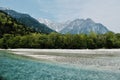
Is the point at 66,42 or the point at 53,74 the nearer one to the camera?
the point at 53,74

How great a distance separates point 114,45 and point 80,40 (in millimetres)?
22044

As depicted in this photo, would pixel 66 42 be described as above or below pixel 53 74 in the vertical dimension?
above

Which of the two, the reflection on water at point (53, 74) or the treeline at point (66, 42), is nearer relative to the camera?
the reflection on water at point (53, 74)

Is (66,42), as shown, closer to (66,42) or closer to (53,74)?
(66,42)

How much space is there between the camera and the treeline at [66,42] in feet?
585

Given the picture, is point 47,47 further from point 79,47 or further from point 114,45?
point 114,45

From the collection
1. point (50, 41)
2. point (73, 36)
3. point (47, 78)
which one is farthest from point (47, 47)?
point (47, 78)

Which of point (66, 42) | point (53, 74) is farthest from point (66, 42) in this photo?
point (53, 74)

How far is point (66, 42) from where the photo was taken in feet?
590

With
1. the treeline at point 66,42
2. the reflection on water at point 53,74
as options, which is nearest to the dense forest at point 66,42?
the treeline at point 66,42

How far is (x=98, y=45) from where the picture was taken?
178 metres

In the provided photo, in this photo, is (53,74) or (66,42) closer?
(53,74)

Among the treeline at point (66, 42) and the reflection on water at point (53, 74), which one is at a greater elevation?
the treeline at point (66, 42)

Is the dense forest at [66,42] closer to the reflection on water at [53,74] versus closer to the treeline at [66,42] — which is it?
the treeline at [66,42]
